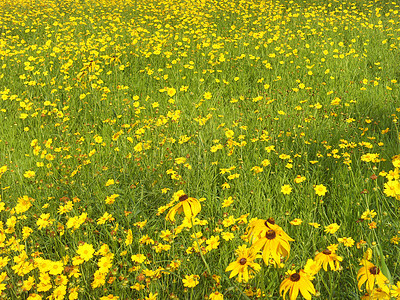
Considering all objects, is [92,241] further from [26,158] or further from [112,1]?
[112,1]

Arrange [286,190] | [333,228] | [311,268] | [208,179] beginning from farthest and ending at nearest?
[208,179]
[286,190]
[333,228]
[311,268]

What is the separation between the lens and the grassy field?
139cm

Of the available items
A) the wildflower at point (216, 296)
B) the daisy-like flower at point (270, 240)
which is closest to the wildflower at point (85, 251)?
the wildflower at point (216, 296)

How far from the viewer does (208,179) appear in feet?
7.05

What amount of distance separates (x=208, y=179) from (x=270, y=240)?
3.93 ft

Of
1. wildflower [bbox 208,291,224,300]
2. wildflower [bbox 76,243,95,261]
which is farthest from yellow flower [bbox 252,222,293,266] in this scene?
wildflower [bbox 76,243,95,261]

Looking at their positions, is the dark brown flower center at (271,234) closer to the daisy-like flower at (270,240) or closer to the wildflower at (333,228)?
the daisy-like flower at (270,240)

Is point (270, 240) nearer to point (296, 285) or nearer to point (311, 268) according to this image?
point (296, 285)

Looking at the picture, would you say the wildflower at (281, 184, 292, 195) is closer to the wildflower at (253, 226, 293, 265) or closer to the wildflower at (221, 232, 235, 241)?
the wildflower at (221, 232, 235, 241)

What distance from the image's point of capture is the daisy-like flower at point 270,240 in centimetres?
94

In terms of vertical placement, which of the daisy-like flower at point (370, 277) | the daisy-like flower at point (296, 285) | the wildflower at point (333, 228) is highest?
the daisy-like flower at point (370, 277)

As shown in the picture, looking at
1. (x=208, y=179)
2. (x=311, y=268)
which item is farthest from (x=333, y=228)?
(x=208, y=179)

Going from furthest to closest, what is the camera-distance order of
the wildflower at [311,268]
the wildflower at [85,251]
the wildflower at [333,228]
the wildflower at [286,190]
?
the wildflower at [286,190] < the wildflower at [85,251] < the wildflower at [333,228] < the wildflower at [311,268]

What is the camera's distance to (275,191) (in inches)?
83.4
